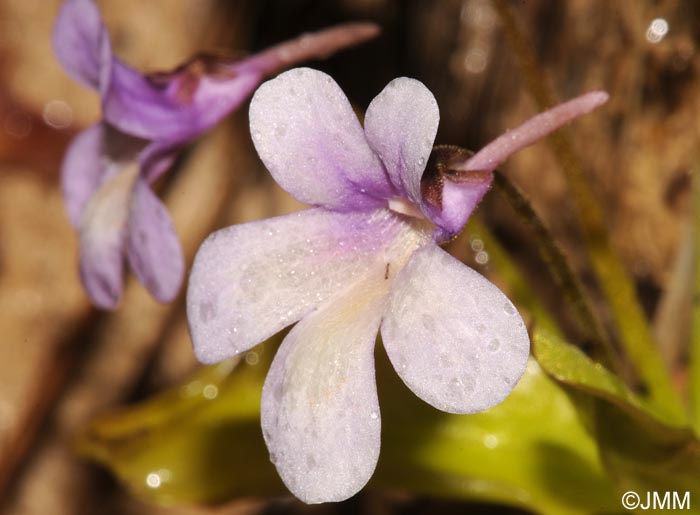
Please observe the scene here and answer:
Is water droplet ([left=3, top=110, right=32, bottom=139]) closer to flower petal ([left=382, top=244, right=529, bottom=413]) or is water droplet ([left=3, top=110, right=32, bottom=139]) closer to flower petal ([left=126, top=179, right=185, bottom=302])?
flower petal ([left=126, top=179, right=185, bottom=302])

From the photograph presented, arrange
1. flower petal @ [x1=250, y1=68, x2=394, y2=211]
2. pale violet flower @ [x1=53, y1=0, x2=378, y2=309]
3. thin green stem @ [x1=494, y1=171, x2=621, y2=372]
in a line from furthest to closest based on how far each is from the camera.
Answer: pale violet flower @ [x1=53, y1=0, x2=378, y2=309]
thin green stem @ [x1=494, y1=171, x2=621, y2=372]
flower petal @ [x1=250, y1=68, x2=394, y2=211]

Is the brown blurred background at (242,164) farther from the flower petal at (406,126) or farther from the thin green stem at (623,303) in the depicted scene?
the flower petal at (406,126)

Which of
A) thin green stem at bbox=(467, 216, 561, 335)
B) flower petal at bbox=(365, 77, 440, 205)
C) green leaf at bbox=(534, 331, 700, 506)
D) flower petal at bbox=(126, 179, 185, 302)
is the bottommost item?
thin green stem at bbox=(467, 216, 561, 335)

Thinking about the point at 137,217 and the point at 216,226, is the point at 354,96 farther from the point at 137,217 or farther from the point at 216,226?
the point at 137,217

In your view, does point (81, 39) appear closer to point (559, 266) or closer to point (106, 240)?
point (106, 240)

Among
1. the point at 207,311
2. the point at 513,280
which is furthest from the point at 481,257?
the point at 207,311

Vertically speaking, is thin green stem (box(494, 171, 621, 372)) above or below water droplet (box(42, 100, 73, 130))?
above

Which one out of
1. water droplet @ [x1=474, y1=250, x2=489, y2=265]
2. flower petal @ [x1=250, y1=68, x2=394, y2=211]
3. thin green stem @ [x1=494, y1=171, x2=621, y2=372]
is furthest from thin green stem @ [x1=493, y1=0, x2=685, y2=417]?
flower petal @ [x1=250, y1=68, x2=394, y2=211]

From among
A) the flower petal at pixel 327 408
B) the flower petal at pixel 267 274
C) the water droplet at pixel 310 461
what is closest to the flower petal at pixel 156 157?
the flower petal at pixel 267 274
